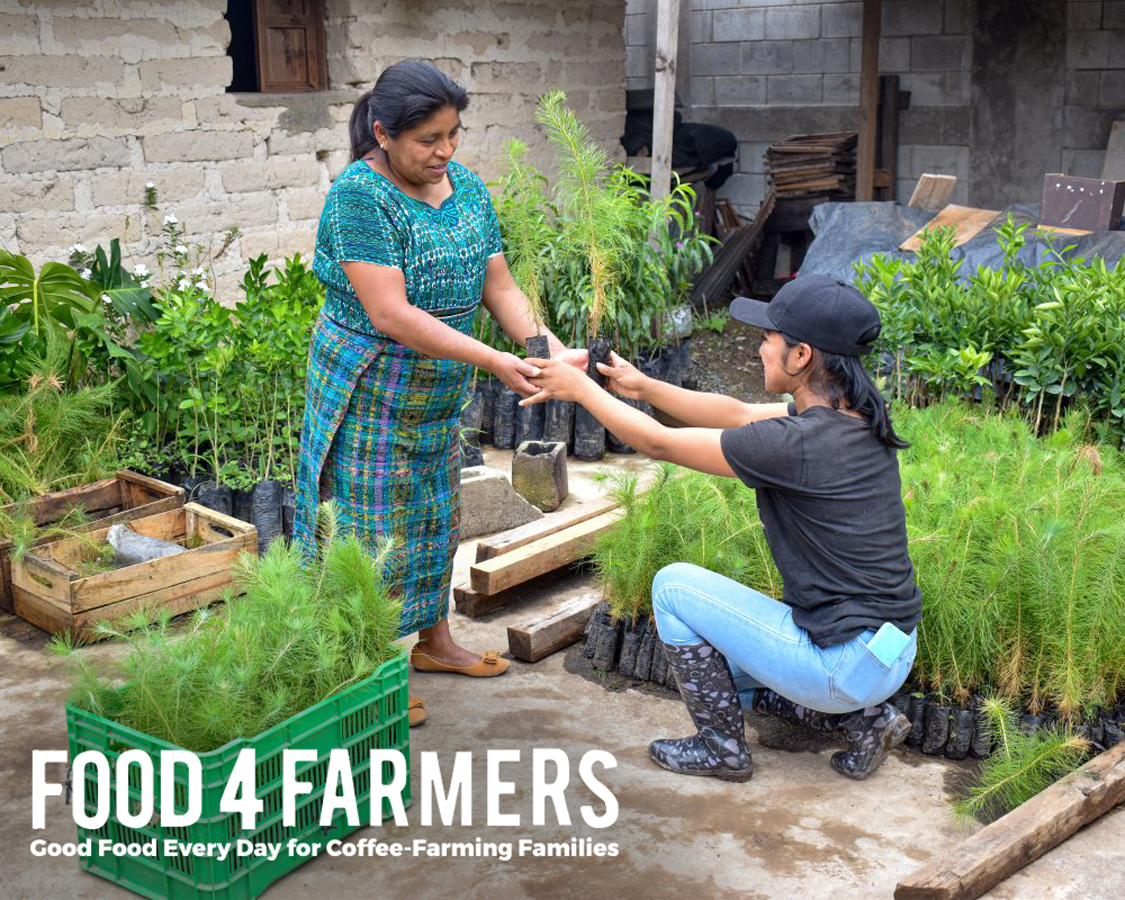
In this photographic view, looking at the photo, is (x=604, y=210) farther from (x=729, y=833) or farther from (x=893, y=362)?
(x=729, y=833)

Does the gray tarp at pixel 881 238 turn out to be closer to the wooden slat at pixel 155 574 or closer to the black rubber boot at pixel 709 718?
the wooden slat at pixel 155 574

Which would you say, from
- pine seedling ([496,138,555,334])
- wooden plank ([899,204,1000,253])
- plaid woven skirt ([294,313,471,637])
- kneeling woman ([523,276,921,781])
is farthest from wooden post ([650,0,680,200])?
kneeling woman ([523,276,921,781])

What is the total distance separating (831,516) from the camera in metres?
3.34

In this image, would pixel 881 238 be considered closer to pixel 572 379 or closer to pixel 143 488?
pixel 143 488

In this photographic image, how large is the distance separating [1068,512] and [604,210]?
3229mm

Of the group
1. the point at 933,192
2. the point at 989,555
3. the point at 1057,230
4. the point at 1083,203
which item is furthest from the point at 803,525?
the point at 933,192

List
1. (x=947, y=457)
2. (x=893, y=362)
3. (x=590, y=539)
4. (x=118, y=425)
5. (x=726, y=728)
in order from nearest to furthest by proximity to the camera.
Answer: (x=726, y=728)
(x=947, y=457)
(x=590, y=539)
(x=118, y=425)
(x=893, y=362)

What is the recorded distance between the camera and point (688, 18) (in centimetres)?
1188

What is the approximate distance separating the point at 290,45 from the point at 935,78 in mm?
5160

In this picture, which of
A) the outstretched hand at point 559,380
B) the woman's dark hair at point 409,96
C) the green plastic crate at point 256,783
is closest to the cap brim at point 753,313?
the outstretched hand at point 559,380

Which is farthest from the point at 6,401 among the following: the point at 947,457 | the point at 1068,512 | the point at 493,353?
the point at 1068,512

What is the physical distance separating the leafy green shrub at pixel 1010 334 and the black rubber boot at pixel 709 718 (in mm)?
2238

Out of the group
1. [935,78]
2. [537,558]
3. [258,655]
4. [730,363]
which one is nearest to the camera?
[258,655]

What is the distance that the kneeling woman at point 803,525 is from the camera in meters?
3.30
